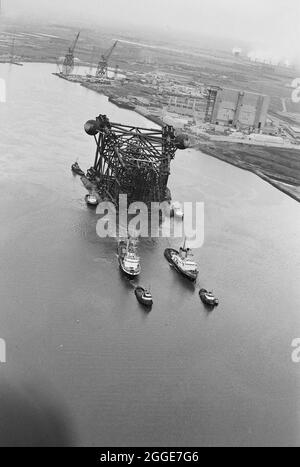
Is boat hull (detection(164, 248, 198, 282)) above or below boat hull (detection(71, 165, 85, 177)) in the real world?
below

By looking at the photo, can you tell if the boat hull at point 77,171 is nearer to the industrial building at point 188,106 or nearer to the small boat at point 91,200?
the small boat at point 91,200

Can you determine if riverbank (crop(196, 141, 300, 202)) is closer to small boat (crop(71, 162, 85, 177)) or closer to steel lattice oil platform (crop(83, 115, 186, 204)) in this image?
steel lattice oil platform (crop(83, 115, 186, 204))

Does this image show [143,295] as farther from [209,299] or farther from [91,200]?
[91,200]

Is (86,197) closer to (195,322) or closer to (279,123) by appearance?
(195,322)

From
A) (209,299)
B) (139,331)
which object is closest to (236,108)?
(209,299)

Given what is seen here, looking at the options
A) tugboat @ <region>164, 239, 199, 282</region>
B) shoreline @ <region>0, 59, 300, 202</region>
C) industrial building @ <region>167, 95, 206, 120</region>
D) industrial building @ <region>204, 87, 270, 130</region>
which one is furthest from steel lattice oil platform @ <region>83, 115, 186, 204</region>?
industrial building @ <region>167, 95, 206, 120</region>

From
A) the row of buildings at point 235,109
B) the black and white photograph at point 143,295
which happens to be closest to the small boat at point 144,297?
the black and white photograph at point 143,295
